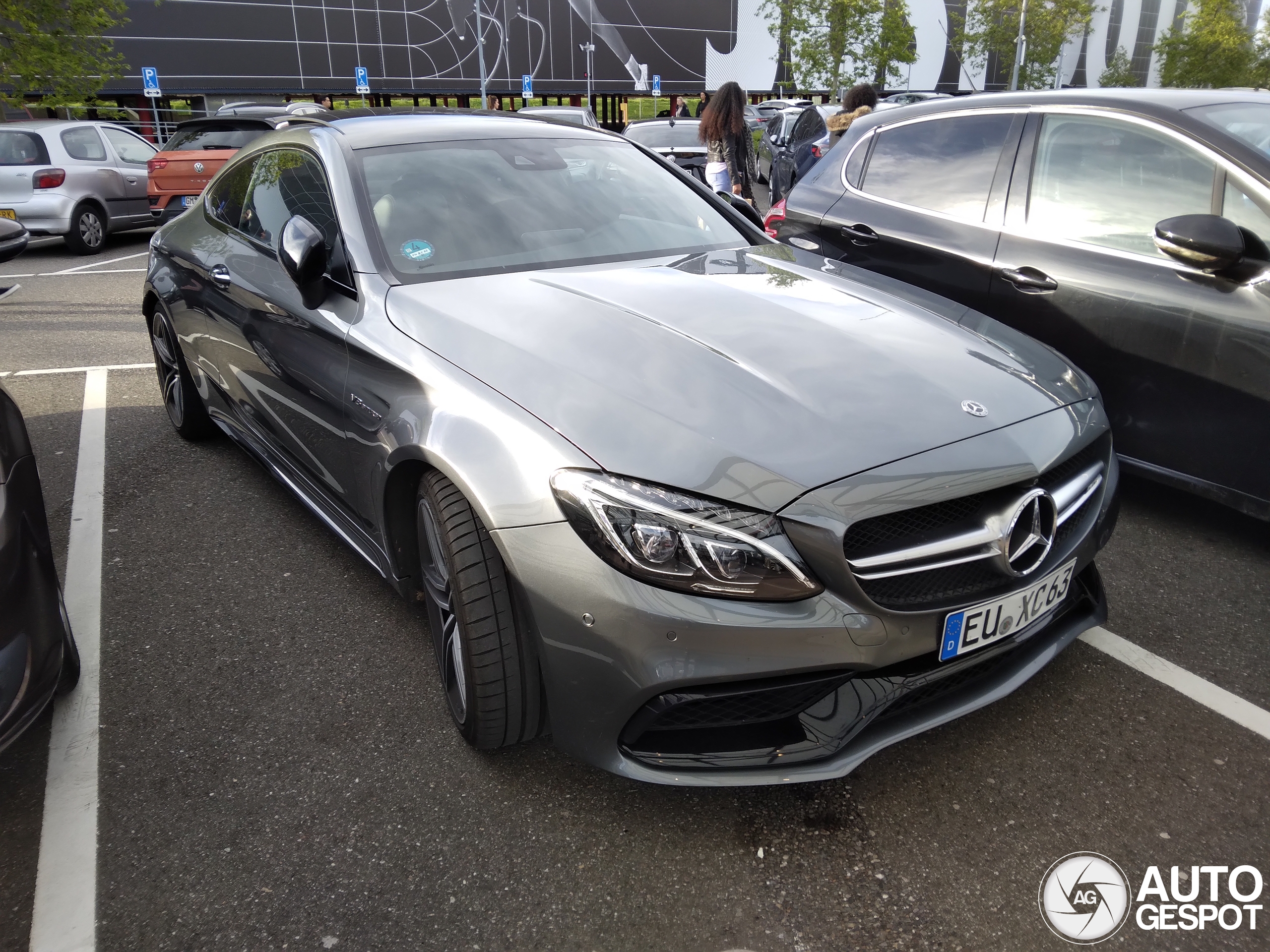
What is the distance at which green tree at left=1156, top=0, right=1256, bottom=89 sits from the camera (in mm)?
38812

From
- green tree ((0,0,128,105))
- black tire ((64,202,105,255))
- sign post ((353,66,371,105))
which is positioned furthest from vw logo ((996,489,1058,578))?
sign post ((353,66,371,105))

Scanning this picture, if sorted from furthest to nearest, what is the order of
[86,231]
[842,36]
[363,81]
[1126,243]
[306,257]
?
[842,36] → [363,81] → [86,231] → [1126,243] → [306,257]

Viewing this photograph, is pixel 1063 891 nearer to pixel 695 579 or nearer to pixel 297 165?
pixel 695 579

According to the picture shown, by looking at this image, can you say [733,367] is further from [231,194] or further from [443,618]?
[231,194]

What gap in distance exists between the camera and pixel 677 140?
1252cm

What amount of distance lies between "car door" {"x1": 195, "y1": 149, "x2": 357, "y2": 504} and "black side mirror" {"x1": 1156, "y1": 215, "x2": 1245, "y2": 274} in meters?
2.73

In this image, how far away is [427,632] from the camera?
3.05m

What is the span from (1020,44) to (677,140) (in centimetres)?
3726

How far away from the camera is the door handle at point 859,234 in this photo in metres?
4.40

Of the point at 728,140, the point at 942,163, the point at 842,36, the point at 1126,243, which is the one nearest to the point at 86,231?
the point at 728,140

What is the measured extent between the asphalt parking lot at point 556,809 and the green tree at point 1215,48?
44439 mm

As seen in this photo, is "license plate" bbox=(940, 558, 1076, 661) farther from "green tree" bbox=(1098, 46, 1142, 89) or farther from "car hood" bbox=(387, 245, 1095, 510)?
"green tree" bbox=(1098, 46, 1142, 89)

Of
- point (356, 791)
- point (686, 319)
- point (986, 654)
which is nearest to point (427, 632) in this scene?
point (356, 791)

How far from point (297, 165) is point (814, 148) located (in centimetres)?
687
